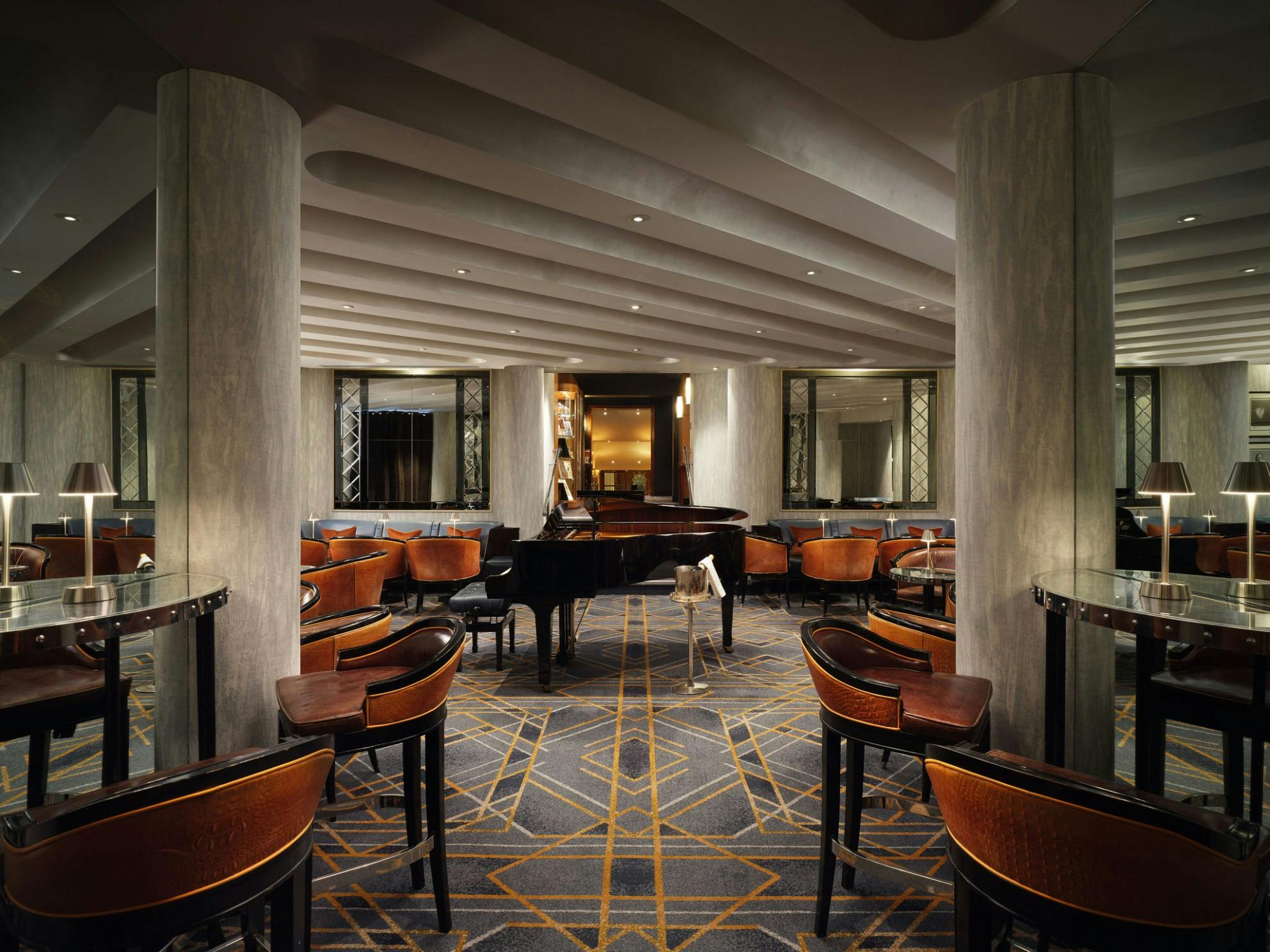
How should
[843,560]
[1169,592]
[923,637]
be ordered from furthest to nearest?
[843,560] → [923,637] → [1169,592]

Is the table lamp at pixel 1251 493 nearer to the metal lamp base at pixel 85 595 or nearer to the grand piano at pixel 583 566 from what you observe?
the grand piano at pixel 583 566

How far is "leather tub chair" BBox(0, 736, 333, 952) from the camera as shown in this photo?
1122mm

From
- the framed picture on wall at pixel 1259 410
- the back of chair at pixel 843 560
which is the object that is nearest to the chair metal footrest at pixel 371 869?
the framed picture on wall at pixel 1259 410

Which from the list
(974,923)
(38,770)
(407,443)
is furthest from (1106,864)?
(407,443)

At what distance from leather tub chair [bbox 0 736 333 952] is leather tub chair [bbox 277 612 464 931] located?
0.69 metres

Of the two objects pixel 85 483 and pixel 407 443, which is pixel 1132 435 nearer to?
pixel 85 483

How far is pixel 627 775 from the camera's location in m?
3.22

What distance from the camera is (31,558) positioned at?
3.47 meters

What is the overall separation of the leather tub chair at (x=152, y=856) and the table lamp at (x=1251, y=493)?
105 inches

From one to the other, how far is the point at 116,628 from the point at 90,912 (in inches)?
32.8

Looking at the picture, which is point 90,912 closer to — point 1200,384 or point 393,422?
point 1200,384

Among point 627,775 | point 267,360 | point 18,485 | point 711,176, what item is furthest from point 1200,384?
point 18,485

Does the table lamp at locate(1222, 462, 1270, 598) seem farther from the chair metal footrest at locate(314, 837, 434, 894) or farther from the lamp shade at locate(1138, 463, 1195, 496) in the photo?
the chair metal footrest at locate(314, 837, 434, 894)

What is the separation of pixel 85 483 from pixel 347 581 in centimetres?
299
